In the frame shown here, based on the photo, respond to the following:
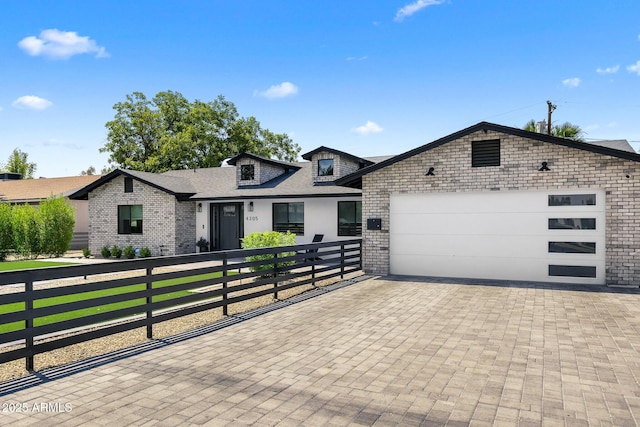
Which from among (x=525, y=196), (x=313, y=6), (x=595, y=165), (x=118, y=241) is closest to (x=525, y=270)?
(x=525, y=196)

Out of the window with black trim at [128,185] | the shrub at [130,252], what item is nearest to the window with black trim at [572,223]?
the shrub at [130,252]

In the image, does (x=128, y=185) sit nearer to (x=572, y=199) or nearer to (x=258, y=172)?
(x=258, y=172)

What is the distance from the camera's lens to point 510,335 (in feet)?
21.2

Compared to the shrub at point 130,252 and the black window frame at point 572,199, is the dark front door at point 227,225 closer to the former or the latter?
the shrub at point 130,252

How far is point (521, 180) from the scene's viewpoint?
11.7 meters

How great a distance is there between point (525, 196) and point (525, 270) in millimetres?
2071

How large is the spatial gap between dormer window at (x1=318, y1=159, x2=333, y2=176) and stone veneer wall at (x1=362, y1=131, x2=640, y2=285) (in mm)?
5160

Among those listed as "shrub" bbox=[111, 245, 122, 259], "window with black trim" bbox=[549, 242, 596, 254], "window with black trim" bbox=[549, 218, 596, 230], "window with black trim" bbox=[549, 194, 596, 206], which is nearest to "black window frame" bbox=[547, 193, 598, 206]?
"window with black trim" bbox=[549, 194, 596, 206]

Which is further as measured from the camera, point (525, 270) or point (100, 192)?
point (100, 192)

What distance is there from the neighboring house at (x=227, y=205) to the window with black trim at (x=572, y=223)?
7.36m

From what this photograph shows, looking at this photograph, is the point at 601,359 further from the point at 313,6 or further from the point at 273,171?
the point at 273,171

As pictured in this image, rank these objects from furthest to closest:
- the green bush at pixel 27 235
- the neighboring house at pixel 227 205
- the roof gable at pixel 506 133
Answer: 1. the green bush at pixel 27 235
2. the neighboring house at pixel 227 205
3. the roof gable at pixel 506 133

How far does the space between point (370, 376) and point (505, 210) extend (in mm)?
8826

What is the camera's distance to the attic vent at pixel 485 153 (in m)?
12.0
